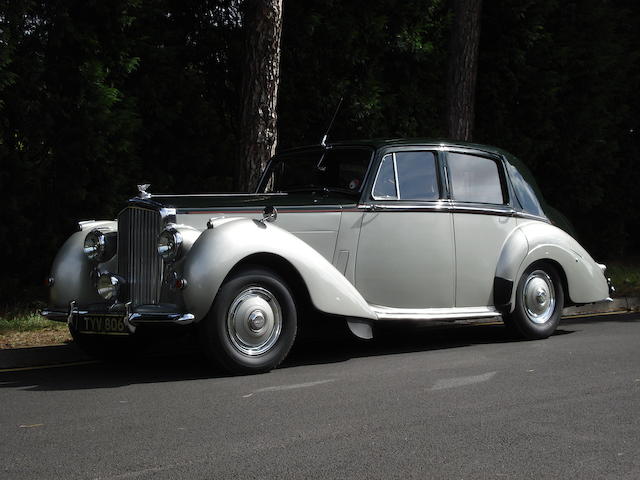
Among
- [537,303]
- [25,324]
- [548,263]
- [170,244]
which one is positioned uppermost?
[170,244]

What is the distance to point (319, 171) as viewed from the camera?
27.5 feet

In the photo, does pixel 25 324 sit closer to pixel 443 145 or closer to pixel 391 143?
pixel 391 143

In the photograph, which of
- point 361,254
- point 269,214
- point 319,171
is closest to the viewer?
point 269,214

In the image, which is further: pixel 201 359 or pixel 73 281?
pixel 201 359

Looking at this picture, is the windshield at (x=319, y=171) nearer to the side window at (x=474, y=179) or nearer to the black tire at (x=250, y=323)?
the side window at (x=474, y=179)

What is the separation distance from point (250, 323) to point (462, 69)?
26.1 ft

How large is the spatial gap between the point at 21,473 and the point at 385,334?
562 cm

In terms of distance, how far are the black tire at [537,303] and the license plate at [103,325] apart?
391cm

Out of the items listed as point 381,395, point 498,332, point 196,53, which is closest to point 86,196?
point 196,53

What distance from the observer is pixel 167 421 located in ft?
17.6

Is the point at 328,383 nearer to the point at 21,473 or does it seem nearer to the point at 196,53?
the point at 21,473

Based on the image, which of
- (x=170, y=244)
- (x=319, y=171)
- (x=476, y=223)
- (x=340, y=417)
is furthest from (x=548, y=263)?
(x=340, y=417)

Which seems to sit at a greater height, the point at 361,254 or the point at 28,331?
the point at 361,254

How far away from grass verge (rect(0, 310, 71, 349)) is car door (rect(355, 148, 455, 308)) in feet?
9.73
